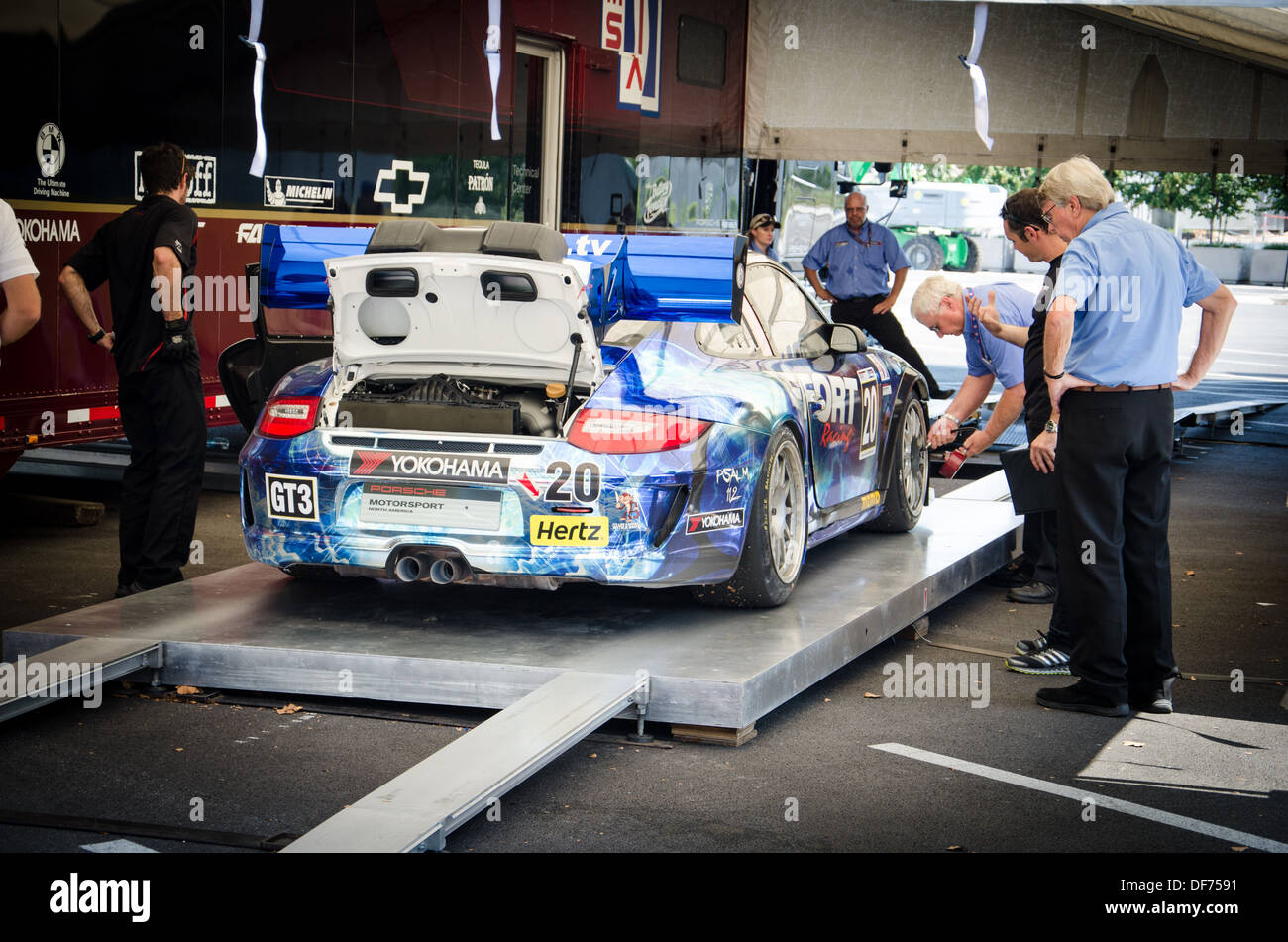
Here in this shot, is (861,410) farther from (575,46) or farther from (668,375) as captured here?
(575,46)

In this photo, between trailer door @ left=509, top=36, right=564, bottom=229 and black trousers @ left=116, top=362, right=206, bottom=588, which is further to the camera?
trailer door @ left=509, top=36, right=564, bottom=229

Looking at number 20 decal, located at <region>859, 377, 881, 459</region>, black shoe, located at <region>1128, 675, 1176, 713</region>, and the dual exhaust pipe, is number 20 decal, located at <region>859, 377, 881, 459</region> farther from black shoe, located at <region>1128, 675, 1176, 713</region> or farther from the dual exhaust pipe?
the dual exhaust pipe

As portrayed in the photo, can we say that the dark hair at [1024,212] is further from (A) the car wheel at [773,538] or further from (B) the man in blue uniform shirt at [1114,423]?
(A) the car wheel at [773,538]

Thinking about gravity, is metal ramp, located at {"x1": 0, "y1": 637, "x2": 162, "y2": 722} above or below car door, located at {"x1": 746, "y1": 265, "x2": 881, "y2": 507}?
below

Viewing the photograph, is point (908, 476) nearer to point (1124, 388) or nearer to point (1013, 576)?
point (1013, 576)

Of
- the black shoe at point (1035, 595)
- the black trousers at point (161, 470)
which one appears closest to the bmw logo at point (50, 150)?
the black trousers at point (161, 470)

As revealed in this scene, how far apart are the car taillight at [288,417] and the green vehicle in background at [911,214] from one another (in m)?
18.1

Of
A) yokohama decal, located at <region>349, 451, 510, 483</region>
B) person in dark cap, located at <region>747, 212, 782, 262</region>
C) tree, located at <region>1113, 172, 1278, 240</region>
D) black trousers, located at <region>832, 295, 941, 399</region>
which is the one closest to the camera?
yokohama decal, located at <region>349, 451, 510, 483</region>

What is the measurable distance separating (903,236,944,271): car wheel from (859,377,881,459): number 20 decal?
138ft

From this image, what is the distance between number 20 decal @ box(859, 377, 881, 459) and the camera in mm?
7609

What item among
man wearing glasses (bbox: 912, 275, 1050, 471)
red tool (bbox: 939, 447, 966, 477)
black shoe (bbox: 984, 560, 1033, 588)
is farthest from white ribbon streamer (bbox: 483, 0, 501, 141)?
black shoe (bbox: 984, 560, 1033, 588)

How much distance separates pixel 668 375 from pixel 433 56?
501 centimetres

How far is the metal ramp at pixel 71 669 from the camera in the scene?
5298 millimetres

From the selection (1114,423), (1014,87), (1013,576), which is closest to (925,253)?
(1014,87)
